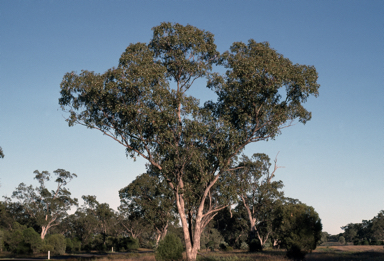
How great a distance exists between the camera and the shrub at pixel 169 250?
26.7 m

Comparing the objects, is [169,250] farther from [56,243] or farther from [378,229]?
[378,229]

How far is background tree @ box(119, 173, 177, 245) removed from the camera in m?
54.5

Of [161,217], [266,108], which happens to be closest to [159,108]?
[266,108]

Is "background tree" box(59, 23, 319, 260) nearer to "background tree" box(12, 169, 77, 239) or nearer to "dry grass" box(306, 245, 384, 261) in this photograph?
"dry grass" box(306, 245, 384, 261)

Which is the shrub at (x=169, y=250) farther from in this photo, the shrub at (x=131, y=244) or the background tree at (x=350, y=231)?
the background tree at (x=350, y=231)

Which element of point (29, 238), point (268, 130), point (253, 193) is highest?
point (268, 130)

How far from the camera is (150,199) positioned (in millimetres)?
57125

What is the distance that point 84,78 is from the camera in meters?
26.2

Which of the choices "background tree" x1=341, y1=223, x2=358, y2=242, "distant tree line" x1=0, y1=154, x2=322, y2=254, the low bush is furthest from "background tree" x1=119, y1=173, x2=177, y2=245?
"background tree" x1=341, y1=223, x2=358, y2=242

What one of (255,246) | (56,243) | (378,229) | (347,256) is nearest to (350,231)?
(378,229)

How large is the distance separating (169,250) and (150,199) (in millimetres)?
30952

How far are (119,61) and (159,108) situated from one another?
5516 millimetres

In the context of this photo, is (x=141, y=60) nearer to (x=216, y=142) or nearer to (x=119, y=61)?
(x=119, y=61)

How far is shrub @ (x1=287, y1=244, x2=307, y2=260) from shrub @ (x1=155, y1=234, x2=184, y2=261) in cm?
1087
